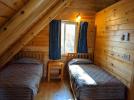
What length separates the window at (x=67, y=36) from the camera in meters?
4.94

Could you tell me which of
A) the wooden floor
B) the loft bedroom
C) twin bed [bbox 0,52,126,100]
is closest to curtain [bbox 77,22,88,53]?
the loft bedroom

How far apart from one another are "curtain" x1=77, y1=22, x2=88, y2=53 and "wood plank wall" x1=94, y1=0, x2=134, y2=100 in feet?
1.73

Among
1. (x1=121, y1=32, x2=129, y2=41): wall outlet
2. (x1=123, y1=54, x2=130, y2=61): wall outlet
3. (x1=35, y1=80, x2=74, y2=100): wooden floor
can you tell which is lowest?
(x1=35, y1=80, x2=74, y2=100): wooden floor

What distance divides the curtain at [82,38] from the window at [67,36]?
0.74ft

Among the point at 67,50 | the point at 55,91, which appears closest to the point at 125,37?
the point at 55,91

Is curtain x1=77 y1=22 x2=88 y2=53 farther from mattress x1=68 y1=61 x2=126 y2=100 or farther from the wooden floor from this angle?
mattress x1=68 y1=61 x2=126 y2=100

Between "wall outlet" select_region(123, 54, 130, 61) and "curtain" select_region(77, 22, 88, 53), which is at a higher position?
"curtain" select_region(77, 22, 88, 53)

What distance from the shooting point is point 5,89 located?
2488 mm

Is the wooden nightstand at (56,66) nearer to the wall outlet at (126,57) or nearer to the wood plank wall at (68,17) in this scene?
the wood plank wall at (68,17)

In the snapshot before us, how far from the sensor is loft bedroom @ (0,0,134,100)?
7.54 feet

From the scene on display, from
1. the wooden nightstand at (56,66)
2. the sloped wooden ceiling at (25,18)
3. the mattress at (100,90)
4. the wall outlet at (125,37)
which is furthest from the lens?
the wooden nightstand at (56,66)

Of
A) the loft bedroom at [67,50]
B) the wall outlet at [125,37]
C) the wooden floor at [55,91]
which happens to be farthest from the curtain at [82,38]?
the wall outlet at [125,37]

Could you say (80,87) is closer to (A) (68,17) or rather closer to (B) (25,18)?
(B) (25,18)

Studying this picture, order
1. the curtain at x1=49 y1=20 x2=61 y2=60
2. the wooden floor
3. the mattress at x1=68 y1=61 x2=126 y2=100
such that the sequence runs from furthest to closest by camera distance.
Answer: the curtain at x1=49 y1=20 x2=61 y2=60 → the wooden floor → the mattress at x1=68 y1=61 x2=126 y2=100
